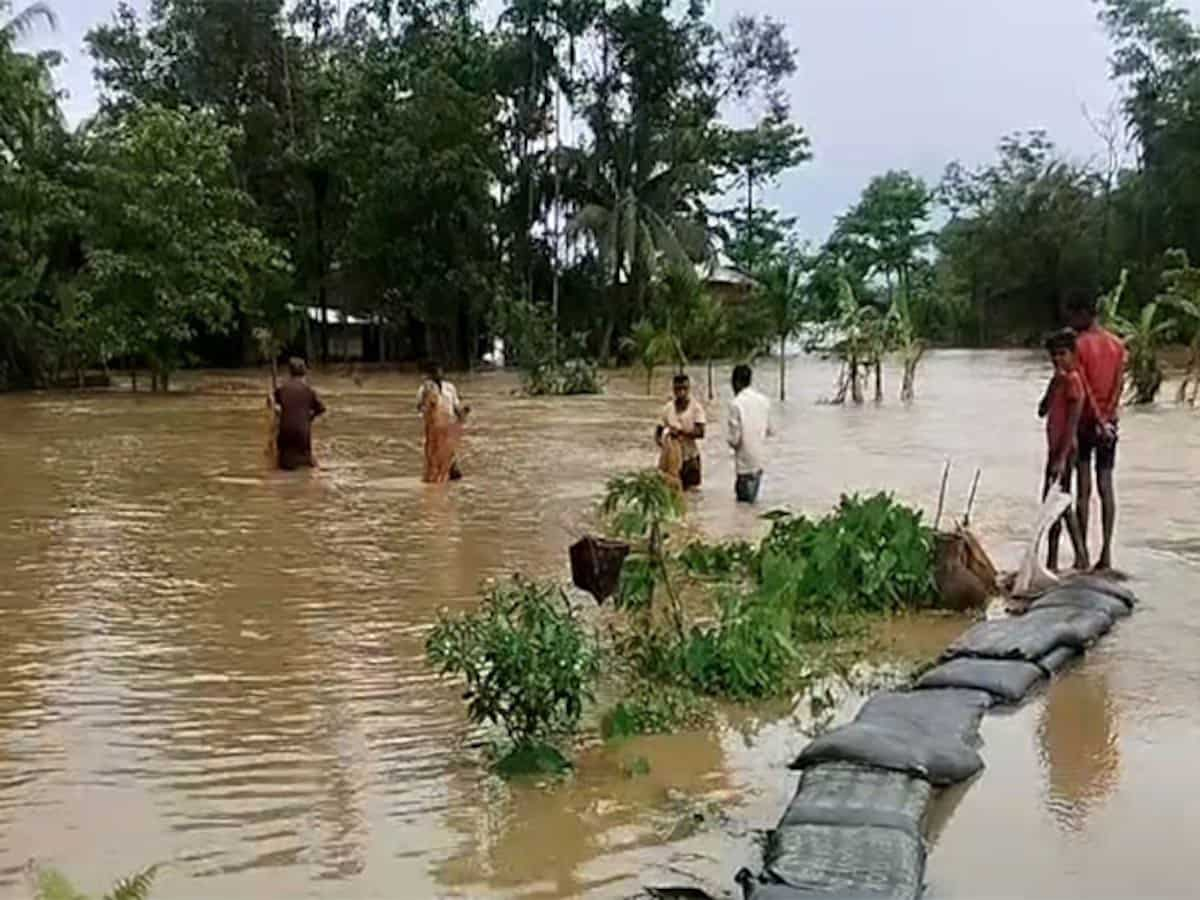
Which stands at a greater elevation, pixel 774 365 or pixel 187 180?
pixel 187 180

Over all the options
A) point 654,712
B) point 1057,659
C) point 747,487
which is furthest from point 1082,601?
point 747,487

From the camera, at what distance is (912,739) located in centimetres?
633

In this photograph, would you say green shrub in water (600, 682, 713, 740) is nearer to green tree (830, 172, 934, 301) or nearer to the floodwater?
the floodwater

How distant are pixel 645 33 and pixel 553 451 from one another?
27.9 metres

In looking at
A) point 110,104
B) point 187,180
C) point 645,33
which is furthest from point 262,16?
point 187,180

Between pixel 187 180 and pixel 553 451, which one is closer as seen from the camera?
pixel 553 451

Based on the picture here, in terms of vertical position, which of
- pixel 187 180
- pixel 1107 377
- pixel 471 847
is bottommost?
pixel 471 847

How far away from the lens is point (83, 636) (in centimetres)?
935

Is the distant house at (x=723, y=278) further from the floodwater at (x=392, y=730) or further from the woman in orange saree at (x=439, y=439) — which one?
the floodwater at (x=392, y=730)

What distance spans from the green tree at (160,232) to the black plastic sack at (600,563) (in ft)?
90.1

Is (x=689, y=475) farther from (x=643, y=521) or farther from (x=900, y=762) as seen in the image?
(x=900, y=762)

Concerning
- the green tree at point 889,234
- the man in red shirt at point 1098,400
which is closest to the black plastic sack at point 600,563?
the man in red shirt at point 1098,400

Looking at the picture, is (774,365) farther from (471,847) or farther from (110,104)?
(471,847)

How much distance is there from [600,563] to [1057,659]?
89.7 inches
